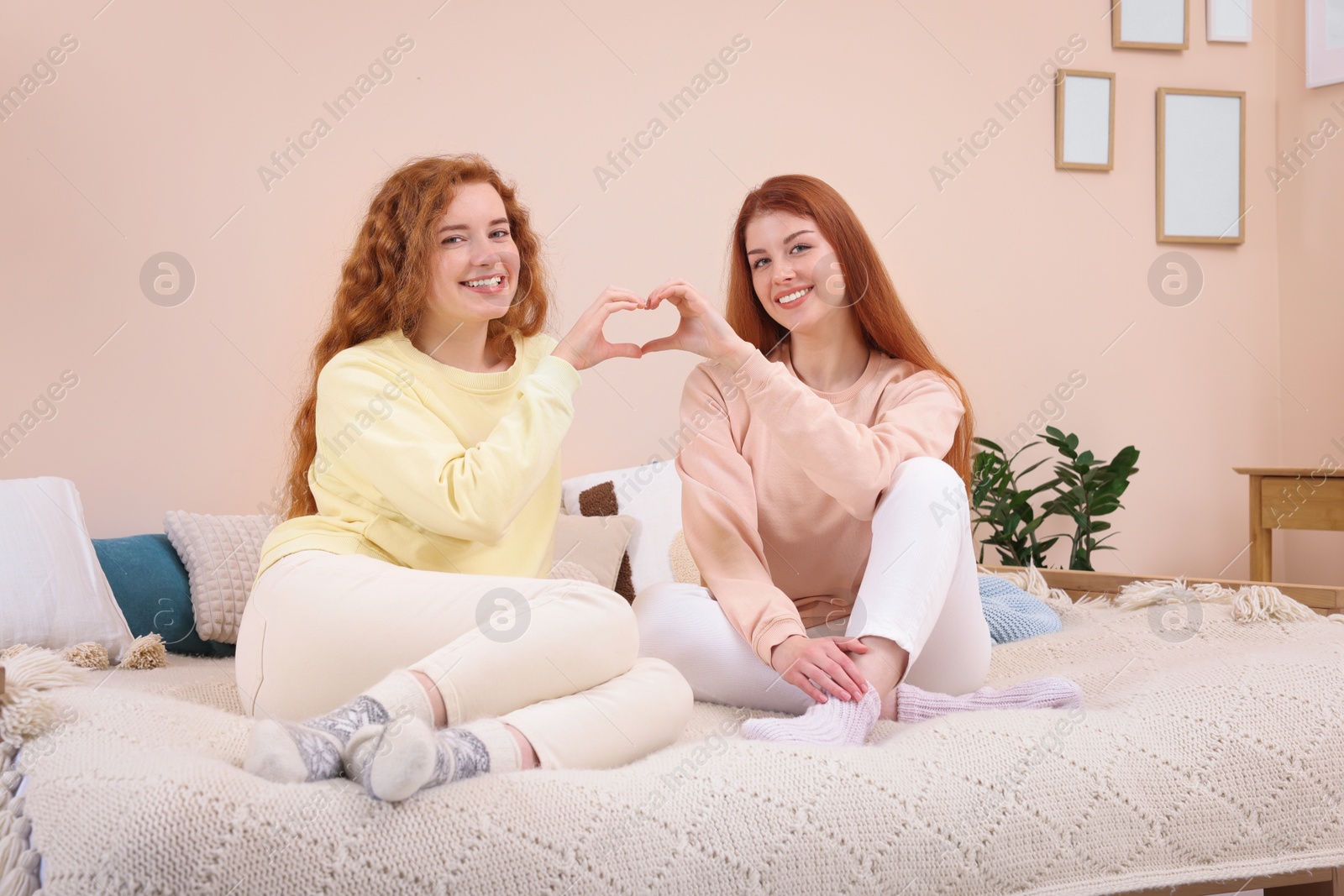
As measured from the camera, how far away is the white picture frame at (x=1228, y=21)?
3041 mm

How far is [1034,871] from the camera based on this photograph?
1.01 meters

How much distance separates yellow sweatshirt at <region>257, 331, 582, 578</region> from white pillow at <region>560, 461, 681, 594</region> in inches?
25.7

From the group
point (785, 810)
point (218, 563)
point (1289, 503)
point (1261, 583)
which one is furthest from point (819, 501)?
point (1289, 503)

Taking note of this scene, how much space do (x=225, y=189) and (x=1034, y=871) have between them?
218 cm

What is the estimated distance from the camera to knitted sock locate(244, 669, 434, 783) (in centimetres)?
89

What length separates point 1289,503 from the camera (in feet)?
8.11

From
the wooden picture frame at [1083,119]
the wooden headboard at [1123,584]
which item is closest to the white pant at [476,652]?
the wooden headboard at [1123,584]

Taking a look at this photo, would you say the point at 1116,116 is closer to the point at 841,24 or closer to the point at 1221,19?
the point at 1221,19

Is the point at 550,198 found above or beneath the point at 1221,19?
beneath

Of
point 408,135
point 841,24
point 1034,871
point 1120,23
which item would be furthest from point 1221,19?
point 1034,871

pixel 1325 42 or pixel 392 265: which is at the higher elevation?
pixel 1325 42

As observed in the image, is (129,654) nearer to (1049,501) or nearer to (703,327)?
(703,327)

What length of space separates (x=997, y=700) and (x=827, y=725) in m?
0.28

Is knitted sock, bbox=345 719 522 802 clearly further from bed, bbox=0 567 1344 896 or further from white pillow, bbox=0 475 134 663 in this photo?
white pillow, bbox=0 475 134 663
